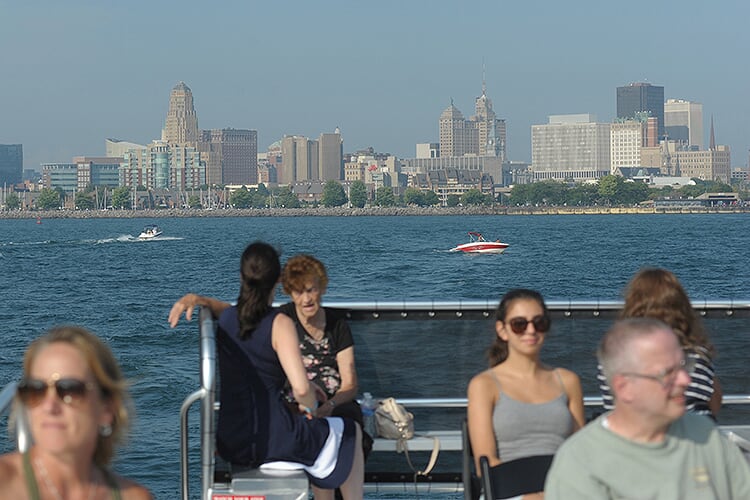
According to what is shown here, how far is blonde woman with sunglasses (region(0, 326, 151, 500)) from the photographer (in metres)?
2.59

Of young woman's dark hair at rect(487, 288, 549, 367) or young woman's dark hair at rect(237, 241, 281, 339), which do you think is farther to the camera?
young woman's dark hair at rect(237, 241, 281, 339)

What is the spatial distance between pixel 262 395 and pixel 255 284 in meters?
0.39

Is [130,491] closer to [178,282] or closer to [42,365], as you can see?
[42,365]

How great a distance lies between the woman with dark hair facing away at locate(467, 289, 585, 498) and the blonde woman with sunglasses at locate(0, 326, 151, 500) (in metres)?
1.63

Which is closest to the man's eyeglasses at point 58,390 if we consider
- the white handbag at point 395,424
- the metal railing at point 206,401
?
the metal railing at point 206,401

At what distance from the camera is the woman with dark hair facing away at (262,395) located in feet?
15.3

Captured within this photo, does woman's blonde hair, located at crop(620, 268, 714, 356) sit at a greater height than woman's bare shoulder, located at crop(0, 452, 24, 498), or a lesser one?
greater

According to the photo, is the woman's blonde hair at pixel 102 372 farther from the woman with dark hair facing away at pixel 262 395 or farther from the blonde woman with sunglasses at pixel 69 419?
the woman with dark hair facing away at pixel 262 395

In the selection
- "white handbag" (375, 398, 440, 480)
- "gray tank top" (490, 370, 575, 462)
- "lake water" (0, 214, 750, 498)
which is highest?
"gray tank top" (490, 370, 575, 462)

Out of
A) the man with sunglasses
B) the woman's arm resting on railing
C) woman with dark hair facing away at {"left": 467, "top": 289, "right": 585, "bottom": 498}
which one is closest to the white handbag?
the woman's arm resting on railing

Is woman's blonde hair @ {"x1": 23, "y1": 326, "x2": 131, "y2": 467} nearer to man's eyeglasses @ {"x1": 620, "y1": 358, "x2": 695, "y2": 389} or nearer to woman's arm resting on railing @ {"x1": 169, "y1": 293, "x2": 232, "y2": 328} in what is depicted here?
man's eyeglasses @ {"x1": 620, "y1": 358, "x2": 695, "y2": 389}

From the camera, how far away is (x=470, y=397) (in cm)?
416

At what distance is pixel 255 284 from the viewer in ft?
15.4

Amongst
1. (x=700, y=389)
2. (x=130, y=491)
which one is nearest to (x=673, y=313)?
(x=700, y=389)
